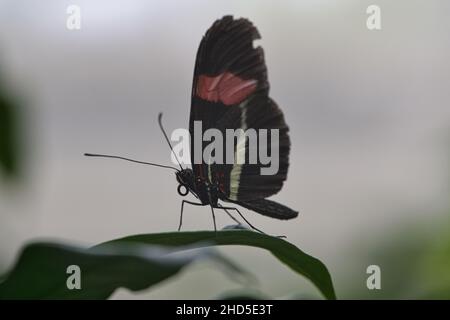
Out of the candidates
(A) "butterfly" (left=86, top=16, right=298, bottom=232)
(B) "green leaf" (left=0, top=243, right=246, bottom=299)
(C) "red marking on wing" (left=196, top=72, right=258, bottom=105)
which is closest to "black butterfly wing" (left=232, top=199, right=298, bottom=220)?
(A) "butterfly" (left=86, top=16, right=298, bottom=232)

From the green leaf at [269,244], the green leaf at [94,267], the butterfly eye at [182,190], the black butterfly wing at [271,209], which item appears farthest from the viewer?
the butterfly eye at [182,190]

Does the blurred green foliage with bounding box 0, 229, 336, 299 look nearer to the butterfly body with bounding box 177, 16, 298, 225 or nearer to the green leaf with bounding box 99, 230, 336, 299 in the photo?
the green leaf with bounding box 99, 230, 336, 299

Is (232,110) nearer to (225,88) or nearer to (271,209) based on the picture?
(225,88)

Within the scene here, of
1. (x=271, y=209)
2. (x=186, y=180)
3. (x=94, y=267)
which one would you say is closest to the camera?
(x=94, y=267)

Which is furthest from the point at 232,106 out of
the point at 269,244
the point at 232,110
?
the point at 269,244

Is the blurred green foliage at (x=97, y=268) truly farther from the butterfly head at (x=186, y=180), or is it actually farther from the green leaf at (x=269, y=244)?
the butterfly head at (x=186, y=180)

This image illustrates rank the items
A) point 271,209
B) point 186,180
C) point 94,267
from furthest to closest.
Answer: point 186,180, point 271,209, point 94,267

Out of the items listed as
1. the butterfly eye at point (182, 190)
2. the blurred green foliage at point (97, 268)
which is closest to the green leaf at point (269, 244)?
the blurred green foliage at point (97, 268)
